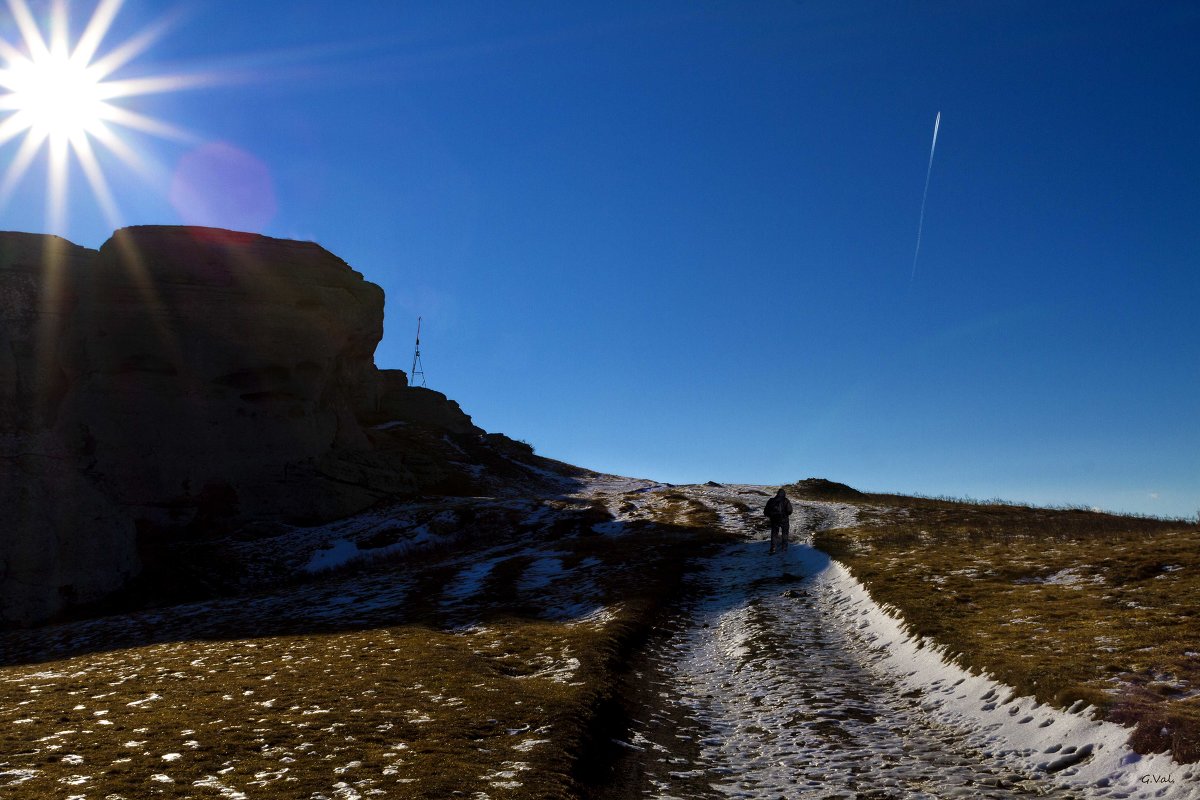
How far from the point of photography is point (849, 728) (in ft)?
43.4

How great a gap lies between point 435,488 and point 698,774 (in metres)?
52.7

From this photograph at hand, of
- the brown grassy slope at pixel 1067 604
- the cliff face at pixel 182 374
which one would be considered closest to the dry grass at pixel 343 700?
the brown grassy slope at pixel 1067 604

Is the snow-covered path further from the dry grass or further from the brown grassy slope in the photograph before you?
the dry grass

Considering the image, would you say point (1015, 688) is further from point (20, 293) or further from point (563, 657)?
point (20, 293)

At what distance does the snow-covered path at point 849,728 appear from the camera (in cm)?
1030

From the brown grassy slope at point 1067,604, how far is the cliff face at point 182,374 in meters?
37.5

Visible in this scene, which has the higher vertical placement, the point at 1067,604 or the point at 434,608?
the point at 1067,604

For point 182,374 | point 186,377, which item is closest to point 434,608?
point 186,377

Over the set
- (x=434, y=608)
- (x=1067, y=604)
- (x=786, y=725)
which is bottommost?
(x=434, y=608)

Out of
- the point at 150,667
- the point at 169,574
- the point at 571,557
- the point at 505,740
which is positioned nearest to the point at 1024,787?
the point at 505,740

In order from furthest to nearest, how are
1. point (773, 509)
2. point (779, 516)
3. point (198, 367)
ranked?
point (198, 367) < point (773, 509) < point (779, 516)

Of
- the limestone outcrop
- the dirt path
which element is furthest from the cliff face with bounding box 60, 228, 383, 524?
the dirt path

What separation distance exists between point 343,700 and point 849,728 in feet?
32.2

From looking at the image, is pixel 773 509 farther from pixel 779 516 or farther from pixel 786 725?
pixel 786 725
